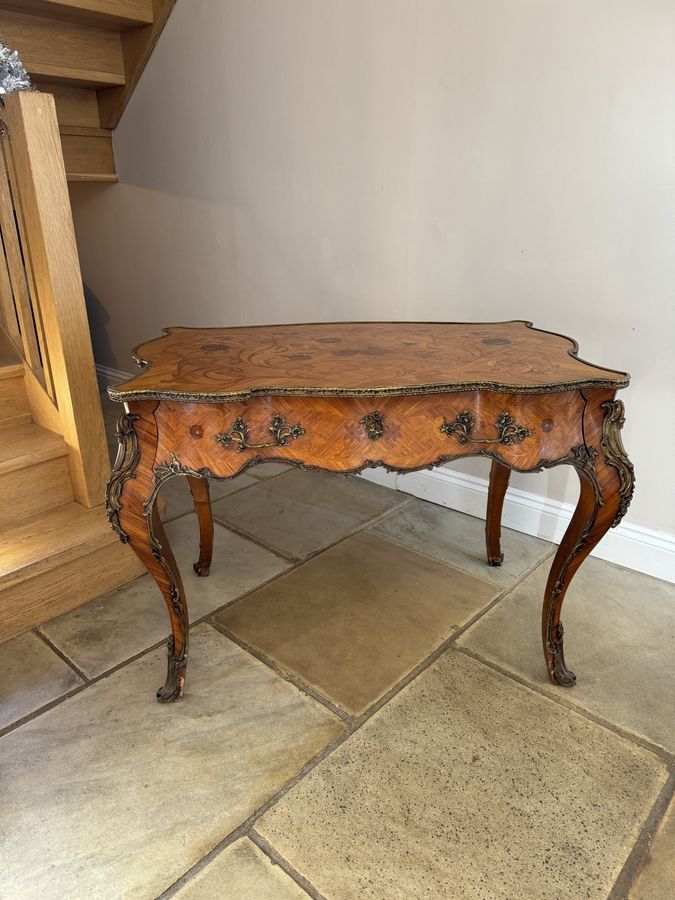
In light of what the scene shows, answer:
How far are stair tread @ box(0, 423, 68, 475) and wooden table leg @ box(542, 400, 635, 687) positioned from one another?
4.60 ft

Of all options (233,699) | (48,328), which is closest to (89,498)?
(48,328)

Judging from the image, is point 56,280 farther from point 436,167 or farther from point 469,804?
point 469,804

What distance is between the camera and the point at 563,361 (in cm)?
122

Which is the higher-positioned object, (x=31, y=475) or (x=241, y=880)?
(x=31, y=475)

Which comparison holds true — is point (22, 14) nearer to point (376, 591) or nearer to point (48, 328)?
point (48, 328)

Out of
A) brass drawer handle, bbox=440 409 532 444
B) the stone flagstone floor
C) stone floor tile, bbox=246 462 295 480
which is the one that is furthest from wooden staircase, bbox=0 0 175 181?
brass drawer handle, bbox=440 409 532 444

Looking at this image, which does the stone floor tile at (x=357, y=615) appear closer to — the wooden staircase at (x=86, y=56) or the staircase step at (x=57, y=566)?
the staircase step at (x=57, y=566)

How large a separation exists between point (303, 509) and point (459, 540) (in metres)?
0.57

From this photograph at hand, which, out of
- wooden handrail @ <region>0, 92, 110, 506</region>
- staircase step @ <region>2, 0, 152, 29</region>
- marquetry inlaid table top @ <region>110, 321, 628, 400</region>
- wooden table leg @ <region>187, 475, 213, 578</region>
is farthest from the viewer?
staircase step @ <region>2, 0, 152, 29</region>

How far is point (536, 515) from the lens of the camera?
6.52ft

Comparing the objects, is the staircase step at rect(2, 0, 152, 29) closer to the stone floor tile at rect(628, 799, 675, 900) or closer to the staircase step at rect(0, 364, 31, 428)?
the staircase step at rect(0, 364, 31, 428)

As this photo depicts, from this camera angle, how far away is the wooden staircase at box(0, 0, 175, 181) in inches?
87.4

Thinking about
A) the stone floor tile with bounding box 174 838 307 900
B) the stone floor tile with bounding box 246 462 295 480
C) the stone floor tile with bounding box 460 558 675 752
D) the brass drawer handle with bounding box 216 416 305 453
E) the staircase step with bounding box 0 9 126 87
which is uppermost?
the staircase step with bounding box 0 9 126 87

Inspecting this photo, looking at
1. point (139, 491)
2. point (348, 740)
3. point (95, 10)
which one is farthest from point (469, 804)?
point (95, 10)
